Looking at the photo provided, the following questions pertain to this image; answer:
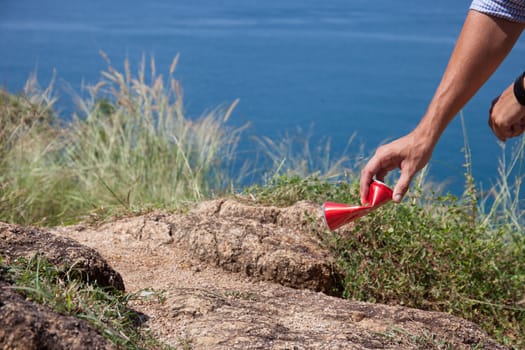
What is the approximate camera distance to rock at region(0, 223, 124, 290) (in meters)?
1.94

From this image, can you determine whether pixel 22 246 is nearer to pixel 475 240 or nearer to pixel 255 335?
pixel 255 335

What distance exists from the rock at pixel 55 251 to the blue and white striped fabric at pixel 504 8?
1284 millimetres

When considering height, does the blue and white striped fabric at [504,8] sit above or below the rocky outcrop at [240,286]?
above

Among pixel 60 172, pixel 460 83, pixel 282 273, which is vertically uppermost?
pixel 460 83

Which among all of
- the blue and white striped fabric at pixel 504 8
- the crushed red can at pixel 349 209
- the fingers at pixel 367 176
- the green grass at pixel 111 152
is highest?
the blue and white striped fabric at pixel 504 8

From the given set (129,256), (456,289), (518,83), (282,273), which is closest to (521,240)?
(456,289)

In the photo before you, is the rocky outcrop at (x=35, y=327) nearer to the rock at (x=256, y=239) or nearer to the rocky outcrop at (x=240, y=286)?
the rocky outcrop at (x=240, y=286)

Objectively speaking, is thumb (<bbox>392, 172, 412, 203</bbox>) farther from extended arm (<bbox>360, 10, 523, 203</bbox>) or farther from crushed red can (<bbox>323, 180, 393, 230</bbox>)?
crushed red can (<bbox>323, 180, 393, 230</bbox>)

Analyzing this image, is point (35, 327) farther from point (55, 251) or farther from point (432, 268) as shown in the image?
point (432, 268)

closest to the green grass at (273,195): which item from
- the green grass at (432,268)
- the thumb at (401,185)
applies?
the green grass at (432,268)

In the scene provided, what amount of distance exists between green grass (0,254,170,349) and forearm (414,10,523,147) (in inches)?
37.0

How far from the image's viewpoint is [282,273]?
8.70 ft

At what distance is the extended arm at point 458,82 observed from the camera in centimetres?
200

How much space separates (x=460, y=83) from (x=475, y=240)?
4.29 feet
